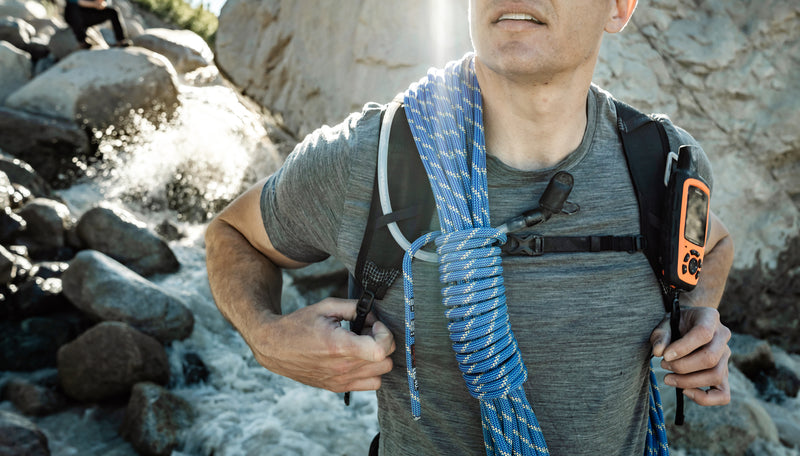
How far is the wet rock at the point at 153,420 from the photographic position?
138 inches

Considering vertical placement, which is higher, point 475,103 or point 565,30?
point 565,30

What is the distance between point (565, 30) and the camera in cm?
131

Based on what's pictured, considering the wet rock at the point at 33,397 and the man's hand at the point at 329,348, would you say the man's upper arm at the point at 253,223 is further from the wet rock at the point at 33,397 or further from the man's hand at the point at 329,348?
the wet rock at the point at 33,397

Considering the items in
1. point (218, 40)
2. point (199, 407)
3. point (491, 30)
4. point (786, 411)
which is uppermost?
point (491, 30)

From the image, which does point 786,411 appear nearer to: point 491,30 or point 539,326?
point 539,326

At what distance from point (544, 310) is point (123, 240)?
491 centimetres

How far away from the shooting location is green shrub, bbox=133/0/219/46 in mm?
20125

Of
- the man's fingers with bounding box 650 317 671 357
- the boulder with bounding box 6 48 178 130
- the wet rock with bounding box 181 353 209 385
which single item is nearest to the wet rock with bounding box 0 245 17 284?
the wet rock with bounding box 181 353 209 385

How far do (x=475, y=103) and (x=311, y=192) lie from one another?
0.44 meters

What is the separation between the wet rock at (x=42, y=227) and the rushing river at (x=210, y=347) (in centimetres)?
83

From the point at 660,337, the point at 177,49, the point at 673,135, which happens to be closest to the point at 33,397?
the point at 660,337

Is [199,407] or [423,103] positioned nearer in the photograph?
[423,103]

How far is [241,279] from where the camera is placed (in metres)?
1.55

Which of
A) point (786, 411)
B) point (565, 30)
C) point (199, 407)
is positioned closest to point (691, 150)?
point (565, 30)
